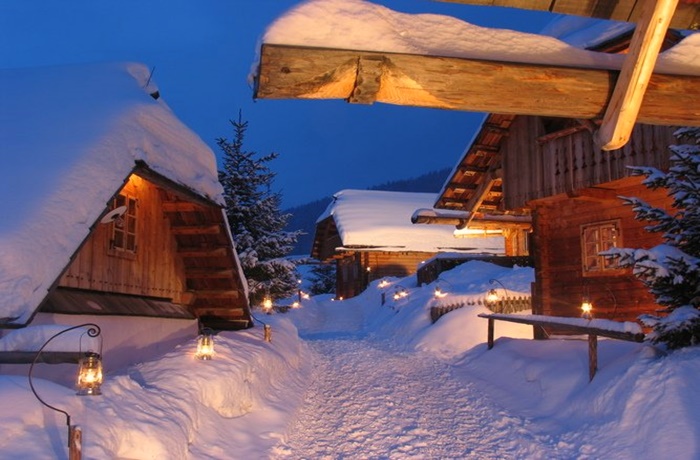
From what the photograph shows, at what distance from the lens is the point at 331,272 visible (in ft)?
171

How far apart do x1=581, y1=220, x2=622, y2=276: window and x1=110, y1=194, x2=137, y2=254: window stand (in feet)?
31.6

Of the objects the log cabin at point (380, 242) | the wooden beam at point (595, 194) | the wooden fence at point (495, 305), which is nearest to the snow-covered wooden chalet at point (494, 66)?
the wooden beam at point (595, 194)

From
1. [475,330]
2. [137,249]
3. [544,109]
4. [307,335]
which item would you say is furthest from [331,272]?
[544,109]

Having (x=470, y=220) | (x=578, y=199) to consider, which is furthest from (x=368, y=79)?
(x=470, y=220)

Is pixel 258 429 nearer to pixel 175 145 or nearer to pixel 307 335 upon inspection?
pixel 175 145

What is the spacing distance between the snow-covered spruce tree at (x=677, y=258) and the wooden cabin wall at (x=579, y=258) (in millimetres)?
4639

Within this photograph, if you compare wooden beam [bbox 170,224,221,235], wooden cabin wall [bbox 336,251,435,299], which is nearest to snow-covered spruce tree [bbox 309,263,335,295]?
wooden cabin wall [bbox 336,251,435,299]

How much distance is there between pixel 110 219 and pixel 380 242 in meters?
26.6

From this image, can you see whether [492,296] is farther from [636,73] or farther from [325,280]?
[325,280]

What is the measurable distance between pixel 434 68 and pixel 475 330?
11748 millimetres

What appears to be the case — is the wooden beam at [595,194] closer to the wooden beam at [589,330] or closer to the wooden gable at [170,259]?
the wooden beam at [589,330]

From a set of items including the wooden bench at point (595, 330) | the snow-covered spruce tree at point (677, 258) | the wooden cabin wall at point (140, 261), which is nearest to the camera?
the snow-covered spruce tree at point (677, 258)

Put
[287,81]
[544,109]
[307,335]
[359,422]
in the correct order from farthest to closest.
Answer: [307,335] → [359,422] → [544,109] → [287,81]

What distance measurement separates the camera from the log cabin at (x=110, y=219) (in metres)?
6.06
